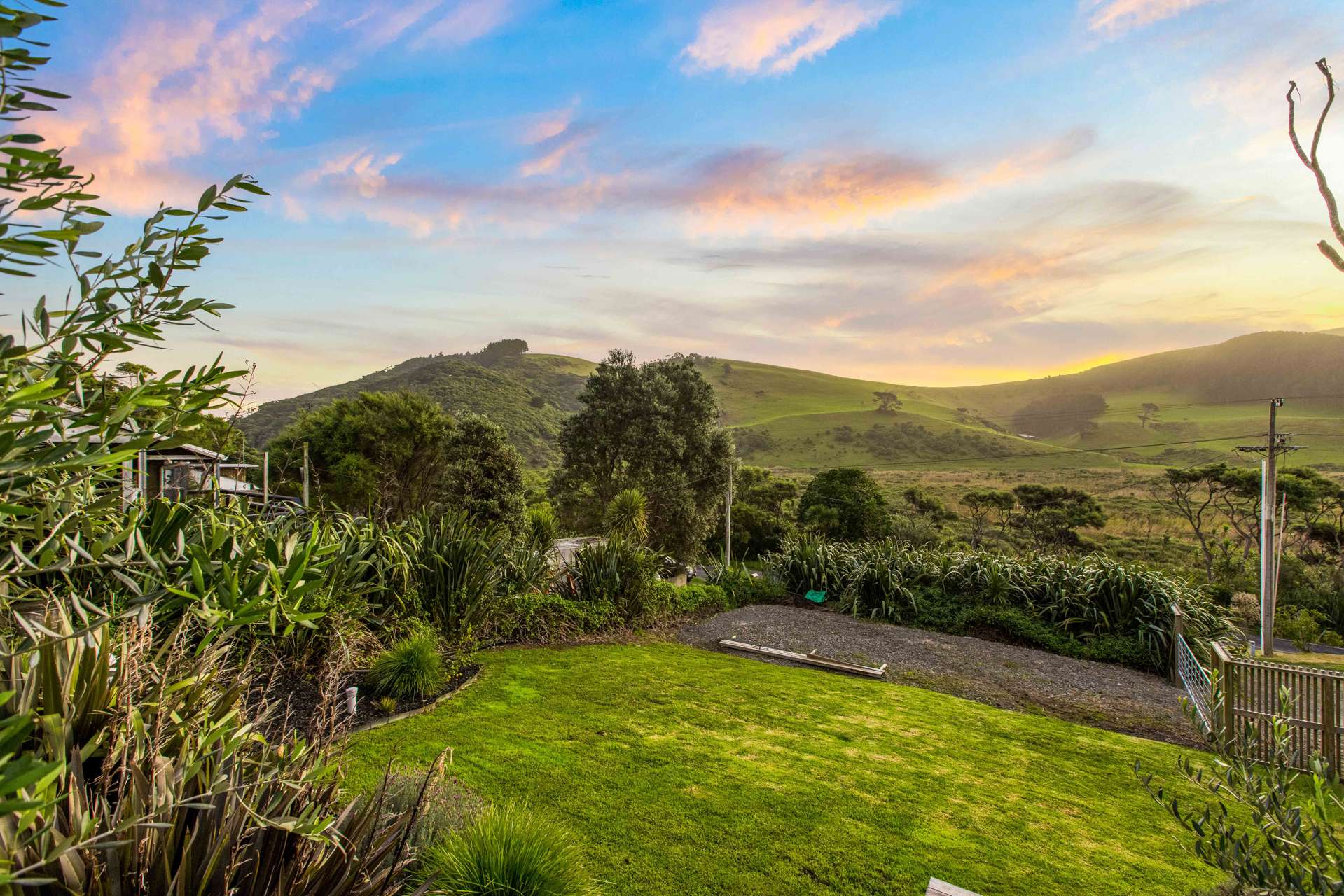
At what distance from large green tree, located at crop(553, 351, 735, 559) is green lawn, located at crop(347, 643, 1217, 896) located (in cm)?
1466

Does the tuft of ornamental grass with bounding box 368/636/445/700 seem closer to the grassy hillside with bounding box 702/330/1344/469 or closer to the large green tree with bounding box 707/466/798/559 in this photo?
the large green tree with bounding box 707/466/798/559

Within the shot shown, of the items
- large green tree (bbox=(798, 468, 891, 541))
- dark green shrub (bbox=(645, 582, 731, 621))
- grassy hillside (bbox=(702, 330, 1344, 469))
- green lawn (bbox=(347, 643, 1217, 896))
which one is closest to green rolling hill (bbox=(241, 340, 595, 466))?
large green tree (bbox=(798, 468, 891, 541))

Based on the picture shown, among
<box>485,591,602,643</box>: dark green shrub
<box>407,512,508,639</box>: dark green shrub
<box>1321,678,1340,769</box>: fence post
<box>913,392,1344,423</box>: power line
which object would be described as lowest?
<box>485,591,602,643</box>: dark green shrub

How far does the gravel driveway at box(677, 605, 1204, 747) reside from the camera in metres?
7.23

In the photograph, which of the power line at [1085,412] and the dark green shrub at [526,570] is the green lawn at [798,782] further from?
the power line at [1085,412]

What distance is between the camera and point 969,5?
18.5 feet

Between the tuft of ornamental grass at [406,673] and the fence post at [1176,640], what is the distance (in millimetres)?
9596

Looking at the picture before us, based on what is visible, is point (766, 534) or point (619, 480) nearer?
point (619, 480)

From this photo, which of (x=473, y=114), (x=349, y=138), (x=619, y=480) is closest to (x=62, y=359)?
(x=349, y=138)

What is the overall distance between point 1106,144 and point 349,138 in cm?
882

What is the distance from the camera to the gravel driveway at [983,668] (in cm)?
723

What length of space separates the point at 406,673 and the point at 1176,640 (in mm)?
10055

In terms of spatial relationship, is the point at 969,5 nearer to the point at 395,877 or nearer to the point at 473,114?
the point at 473,114

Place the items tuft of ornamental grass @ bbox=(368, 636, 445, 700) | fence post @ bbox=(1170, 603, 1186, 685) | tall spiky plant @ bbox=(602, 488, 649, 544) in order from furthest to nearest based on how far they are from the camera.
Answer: tall spiky plant @ bbox=(602, 488, 649, 544), fence post @ bbox=(1170, 603, 1186, 685), tuft of ornamental grass @ bbox=(368, 636, 445, 700)
